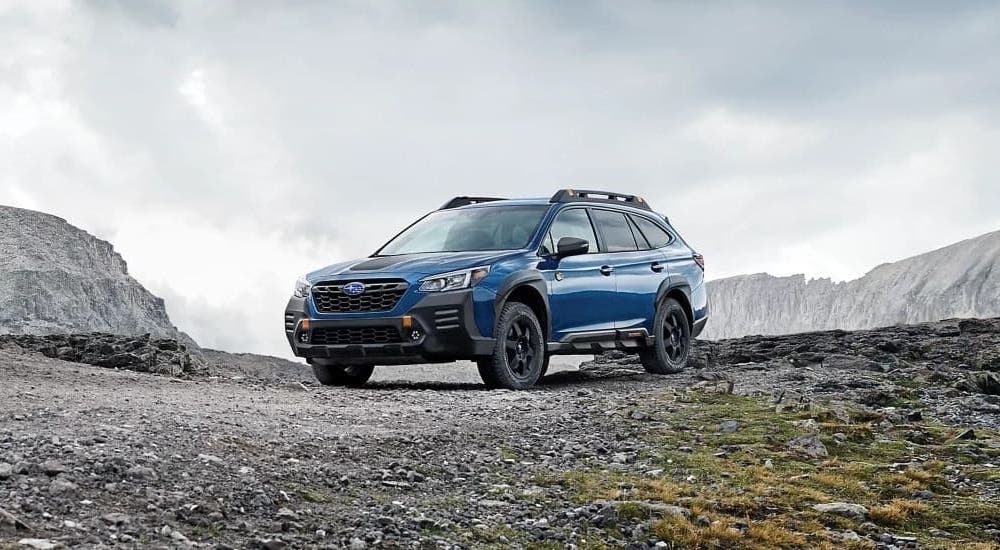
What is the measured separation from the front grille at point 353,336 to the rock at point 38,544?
622cm

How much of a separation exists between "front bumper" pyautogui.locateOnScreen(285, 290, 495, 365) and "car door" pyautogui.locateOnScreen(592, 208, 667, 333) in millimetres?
2381

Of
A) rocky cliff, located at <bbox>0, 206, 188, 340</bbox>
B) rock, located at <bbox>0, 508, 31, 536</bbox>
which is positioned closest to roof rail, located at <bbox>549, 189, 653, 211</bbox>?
rock, located at <bbox>0, 508, 31, 536</bbox>

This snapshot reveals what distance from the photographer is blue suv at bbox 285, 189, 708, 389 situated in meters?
11.0

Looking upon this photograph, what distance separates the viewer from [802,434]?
949cm

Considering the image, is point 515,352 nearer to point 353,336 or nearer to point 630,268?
point 353,336

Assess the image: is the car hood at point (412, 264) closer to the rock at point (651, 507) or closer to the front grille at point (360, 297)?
the front grille at point (360, 297)

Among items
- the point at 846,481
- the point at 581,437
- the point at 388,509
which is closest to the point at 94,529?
the point at 388,509

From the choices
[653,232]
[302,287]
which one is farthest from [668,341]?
[302,287]

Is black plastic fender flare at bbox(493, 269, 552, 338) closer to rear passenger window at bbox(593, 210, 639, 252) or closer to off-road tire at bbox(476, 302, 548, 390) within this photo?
off-road tire at bbox(476, 302, 548, 390)

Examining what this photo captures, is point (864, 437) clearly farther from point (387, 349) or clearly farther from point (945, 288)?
point (945, 288)

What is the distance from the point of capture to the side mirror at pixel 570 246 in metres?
11.7

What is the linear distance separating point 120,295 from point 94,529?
37493 mm

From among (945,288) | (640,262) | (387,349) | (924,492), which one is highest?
(945,288)

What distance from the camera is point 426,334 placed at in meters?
10.9
